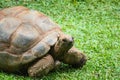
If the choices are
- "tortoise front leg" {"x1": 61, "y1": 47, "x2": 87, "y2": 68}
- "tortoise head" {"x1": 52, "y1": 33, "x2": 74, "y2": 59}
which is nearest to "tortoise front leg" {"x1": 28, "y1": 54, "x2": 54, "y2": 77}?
"tortoise head" {"x1": 52, "y1": 33, "x2": 74, "y2": 59}

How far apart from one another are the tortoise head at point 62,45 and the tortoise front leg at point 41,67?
0.50 feet

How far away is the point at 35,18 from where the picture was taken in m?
5.10

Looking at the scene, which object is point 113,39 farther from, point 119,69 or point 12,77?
point 12,77

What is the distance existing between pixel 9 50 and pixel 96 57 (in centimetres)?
169

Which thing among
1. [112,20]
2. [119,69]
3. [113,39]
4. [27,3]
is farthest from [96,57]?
[27,3]

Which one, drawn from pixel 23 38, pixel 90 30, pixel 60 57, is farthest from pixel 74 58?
pixel 90 30

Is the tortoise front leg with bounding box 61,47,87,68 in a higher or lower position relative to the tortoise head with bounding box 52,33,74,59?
lower

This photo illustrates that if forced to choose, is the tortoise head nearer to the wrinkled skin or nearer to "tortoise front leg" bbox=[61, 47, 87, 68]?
the wrinkled skin

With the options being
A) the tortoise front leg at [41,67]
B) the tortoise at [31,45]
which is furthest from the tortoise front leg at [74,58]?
the tortoise front leg at [41,67]

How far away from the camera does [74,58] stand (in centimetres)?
521

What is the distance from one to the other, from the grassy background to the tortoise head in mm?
339

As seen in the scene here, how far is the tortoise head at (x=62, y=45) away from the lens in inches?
186

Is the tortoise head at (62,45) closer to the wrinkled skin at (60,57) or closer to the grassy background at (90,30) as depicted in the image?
the wrinkled skin at (60,57)

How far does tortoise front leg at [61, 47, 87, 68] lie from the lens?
5.10m
